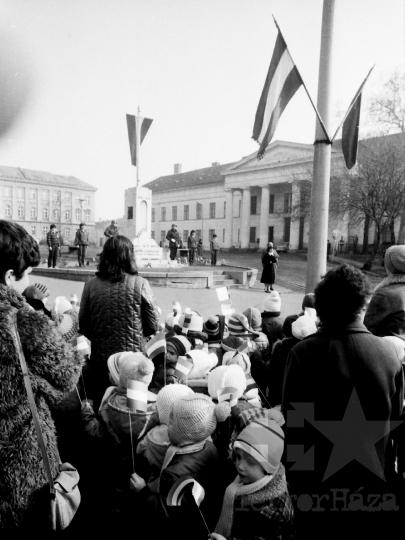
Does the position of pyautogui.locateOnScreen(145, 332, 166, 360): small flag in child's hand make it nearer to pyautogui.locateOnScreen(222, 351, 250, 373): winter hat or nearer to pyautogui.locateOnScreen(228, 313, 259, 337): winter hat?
pyautogui.locateOnScreen(222, 351, 250, 373): winter hat

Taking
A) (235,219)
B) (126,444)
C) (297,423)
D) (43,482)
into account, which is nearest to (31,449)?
(43,482)

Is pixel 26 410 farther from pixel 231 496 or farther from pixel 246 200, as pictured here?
pixel 246 200

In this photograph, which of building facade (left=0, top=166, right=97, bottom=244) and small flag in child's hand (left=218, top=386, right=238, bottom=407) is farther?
building facade (left=0, top=166, right=97, bottom=244)

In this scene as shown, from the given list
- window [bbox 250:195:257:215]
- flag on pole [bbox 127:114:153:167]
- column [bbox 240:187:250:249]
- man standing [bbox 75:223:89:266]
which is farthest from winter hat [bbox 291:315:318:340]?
window [bbox 250:195:257:215]

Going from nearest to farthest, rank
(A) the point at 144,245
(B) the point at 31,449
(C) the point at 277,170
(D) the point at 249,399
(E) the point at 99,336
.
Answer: (B) the point at 31,449
(D) the point at 249,399
(E) the point at 99,336
(A) the point at 144,245
(C) the point at 277,170

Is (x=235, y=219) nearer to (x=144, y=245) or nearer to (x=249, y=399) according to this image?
(x=144, y=245)

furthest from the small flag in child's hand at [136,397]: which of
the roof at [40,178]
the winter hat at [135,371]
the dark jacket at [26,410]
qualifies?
the roof at [40,178]

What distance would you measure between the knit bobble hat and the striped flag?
4750 mm

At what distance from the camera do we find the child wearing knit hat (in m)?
1.83

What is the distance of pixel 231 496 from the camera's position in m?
1.86

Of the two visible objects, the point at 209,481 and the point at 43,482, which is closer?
the point at 43,482

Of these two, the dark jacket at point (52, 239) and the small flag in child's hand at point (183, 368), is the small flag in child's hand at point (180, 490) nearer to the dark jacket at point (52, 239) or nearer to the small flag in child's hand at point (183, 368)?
the small flag in child's hand at point (183, 368)

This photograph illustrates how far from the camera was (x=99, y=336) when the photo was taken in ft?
10.5

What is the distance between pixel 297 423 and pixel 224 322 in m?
2.59
